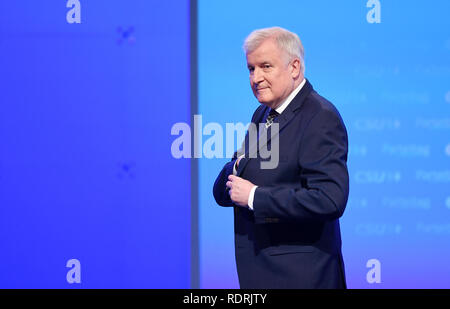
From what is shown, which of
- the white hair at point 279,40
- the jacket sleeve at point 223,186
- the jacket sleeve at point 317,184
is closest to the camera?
the jacket sleeve at point 317,184

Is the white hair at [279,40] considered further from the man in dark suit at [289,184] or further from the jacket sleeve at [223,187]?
the jacket sleeve at [223,187]

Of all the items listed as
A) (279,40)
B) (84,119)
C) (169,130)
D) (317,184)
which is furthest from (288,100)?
(84,119)

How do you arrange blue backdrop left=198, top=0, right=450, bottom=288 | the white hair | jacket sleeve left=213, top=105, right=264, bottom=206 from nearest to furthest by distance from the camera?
the white hair, jacket sleeve left=213, top=105, right=264, bottom=206, blue backdrop left=198, top=0, right=450, bottom=288

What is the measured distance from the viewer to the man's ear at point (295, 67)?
189 cm

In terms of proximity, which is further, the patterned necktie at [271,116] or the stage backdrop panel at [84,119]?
the stage backdrop panel at [84,119]

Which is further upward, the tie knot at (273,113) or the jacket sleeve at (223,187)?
the tie knot at (273,113)

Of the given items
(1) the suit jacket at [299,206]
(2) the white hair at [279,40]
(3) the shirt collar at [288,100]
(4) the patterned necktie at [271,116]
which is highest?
(2) the white hair at [279,40]

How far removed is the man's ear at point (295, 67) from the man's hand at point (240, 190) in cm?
37

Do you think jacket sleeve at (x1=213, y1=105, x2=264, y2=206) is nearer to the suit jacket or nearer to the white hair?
the suit jacket

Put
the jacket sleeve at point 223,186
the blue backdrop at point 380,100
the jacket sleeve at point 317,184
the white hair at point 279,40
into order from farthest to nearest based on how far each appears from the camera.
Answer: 1. the blue backdrop at point 380,100
2. the jacket sleeve at point 223,186
3. the white hair at point 279,40
4. the jacket sleeve at point 317,184

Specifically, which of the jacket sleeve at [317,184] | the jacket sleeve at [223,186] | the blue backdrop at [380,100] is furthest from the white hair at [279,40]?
the blue backdrop at [380,100]

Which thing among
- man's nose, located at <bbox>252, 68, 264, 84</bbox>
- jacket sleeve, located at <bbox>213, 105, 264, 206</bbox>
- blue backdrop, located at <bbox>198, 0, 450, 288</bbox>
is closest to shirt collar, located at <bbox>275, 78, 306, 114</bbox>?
man's nose, located at <bbox>252, 68, 264, 84</bbox>

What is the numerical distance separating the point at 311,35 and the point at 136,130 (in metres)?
1.02

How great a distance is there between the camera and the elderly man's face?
186 cm
